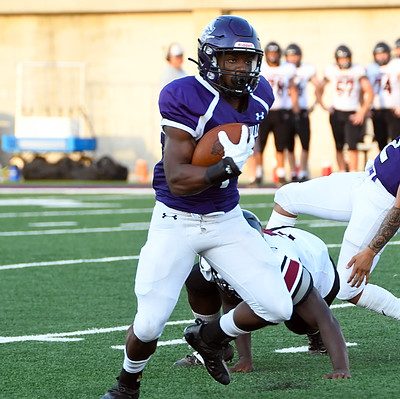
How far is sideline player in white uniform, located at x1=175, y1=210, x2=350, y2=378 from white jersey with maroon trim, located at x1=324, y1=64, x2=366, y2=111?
9.51 m

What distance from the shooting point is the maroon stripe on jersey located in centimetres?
484

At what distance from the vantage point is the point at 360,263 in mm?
5086

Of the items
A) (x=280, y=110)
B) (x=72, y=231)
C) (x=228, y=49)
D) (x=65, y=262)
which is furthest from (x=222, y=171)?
(x=280, y=110)

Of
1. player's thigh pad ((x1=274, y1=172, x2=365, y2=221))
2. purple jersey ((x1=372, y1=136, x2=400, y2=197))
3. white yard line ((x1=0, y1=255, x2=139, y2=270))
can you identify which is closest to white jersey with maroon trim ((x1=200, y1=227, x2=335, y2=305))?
purple jersey ((x1=372, y1=136, x2=400, y2=197))

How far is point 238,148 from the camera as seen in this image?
4.38 metres

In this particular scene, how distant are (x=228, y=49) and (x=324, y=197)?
164 centimetres

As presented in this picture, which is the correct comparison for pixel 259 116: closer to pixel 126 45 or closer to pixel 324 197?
pixel 324 197

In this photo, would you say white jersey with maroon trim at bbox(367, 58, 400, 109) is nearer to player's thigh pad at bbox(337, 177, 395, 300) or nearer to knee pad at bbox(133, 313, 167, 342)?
player's thigh pad at bbox(337, 177, 395, 300)

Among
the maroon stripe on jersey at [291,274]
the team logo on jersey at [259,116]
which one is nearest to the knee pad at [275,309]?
the maroon stripe on jersey at [291,274]

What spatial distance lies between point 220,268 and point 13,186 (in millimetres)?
12175

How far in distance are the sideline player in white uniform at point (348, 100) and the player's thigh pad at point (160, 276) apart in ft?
33.3

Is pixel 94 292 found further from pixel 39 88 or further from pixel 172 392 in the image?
pixel 39 88

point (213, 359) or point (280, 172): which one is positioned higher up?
point (213, 359)

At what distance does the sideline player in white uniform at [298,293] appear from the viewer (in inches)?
192
